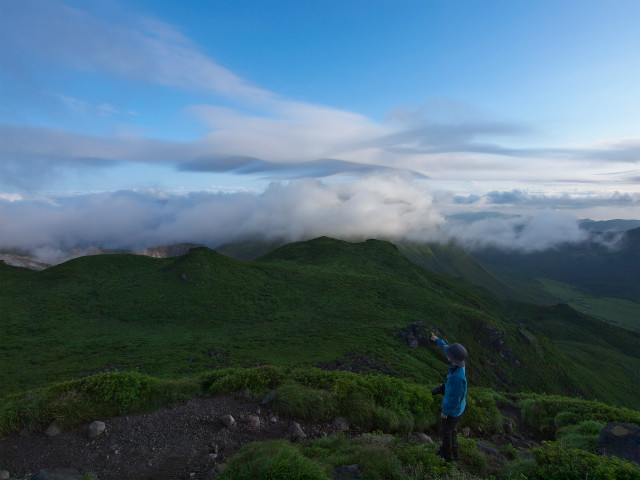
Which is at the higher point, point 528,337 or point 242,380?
point 242,380

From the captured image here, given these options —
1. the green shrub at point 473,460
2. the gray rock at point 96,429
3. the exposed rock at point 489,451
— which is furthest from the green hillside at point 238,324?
the green shrub at point 473,460

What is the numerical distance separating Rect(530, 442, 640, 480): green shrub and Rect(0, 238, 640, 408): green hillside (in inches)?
1186

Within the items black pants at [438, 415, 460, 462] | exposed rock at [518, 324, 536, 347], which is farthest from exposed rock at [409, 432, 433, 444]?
exposed rock at [518, 324, 536, 347]

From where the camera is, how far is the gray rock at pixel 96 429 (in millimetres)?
8797

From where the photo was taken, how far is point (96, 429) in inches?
350

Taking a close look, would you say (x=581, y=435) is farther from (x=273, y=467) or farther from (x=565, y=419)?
(x=273, y=467)

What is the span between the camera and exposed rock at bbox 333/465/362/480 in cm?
700

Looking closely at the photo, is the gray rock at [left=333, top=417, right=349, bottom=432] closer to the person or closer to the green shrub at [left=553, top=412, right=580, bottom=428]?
the person

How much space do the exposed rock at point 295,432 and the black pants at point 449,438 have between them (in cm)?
407

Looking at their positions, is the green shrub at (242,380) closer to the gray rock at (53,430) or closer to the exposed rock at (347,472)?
the gray rock at (53,430)

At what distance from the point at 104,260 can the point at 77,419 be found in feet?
287

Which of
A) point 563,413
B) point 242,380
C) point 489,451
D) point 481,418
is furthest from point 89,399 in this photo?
point 563,413

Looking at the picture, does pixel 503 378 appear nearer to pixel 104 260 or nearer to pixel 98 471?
pixel 98 471

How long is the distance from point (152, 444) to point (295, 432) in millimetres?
4065
